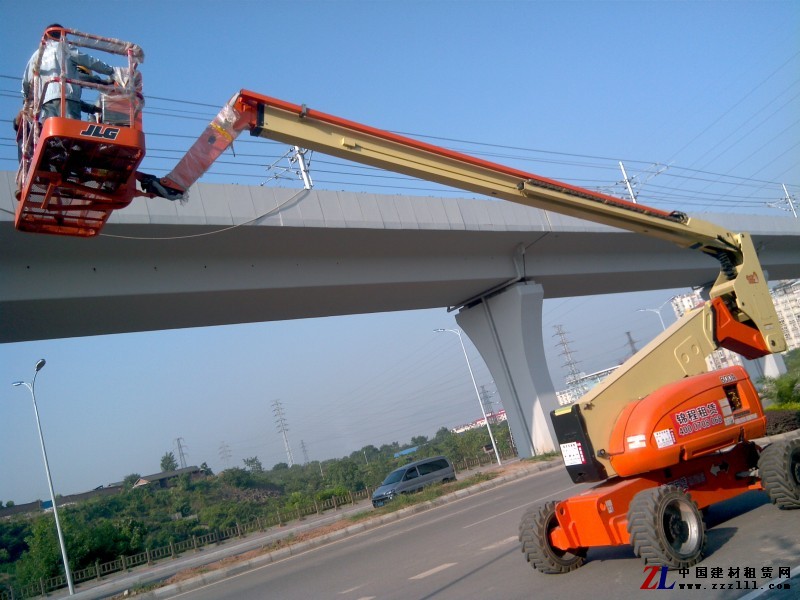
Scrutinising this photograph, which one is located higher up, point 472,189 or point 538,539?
point 472,189

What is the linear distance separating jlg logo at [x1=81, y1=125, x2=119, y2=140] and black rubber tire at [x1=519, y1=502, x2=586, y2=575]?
539 cm

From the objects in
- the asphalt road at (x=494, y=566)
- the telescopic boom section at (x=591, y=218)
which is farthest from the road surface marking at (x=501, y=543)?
the telescopic boom section at (x=591, y=218)

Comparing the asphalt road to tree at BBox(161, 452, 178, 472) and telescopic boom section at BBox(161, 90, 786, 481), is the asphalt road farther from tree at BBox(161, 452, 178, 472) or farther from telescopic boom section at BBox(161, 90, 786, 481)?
tree at BBox(161, 452, 178, 472)

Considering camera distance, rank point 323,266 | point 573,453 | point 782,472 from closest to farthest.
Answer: point 573,453
point 782,472
point 323,266

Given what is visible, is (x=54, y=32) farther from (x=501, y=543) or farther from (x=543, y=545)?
(x=501, y=543)

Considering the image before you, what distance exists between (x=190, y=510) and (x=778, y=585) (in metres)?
41.3

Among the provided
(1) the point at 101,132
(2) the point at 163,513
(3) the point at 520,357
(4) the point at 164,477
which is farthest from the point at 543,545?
(4) the point at 164,477

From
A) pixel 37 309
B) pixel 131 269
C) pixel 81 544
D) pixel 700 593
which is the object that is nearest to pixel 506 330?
pixel 131 269

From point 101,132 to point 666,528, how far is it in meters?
6.13

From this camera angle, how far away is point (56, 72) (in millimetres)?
5688

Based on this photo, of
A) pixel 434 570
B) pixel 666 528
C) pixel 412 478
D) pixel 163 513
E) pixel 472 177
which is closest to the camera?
pixel 666 528

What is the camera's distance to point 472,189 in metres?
7.82

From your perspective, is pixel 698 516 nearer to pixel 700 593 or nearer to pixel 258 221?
pixel 700 593

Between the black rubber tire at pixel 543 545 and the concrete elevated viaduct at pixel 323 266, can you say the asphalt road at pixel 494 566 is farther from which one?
the concrete elevated viaduct at pixel 323 266
